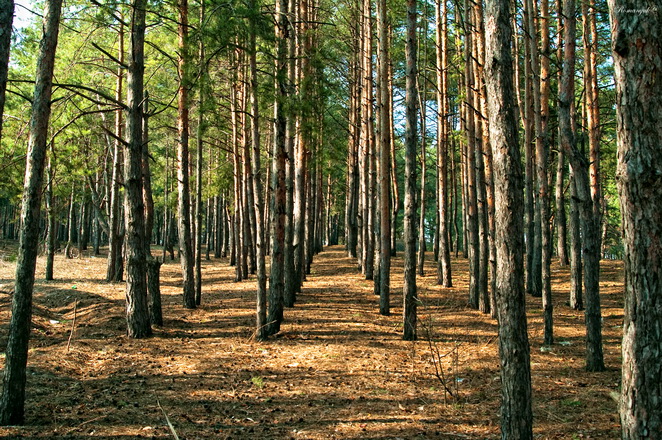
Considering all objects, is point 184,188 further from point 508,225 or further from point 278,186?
point 508,225

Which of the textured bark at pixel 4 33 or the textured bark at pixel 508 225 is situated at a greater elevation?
the textured bark at pixel 4 33

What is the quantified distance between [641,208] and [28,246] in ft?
19.0

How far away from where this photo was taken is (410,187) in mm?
9961

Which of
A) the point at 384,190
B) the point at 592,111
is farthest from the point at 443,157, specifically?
the point at 384,190

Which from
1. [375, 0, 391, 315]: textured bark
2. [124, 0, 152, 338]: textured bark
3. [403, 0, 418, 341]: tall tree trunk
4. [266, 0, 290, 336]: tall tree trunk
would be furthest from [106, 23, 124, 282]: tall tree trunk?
[403, 0, 418, 341]: tall tree trunk

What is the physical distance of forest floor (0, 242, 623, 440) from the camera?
5.54 m

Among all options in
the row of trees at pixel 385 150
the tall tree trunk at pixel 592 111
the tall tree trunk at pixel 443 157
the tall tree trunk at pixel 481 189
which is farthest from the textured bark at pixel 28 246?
the tall tree trunk at pixel 443 157

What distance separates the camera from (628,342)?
11.2 feet

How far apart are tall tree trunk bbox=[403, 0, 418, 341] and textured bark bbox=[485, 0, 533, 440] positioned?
4919 mm

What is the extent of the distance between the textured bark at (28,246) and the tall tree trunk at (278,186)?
4282 millimetres

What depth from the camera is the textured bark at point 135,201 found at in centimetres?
933

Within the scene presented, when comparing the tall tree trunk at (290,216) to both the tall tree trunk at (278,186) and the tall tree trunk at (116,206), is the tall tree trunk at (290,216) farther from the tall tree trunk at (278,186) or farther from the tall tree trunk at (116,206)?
the tall tree trunk at (116,206)

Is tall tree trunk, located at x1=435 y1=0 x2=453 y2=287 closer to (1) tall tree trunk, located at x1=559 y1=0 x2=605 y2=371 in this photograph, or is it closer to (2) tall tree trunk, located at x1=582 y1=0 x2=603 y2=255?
(2) tall tree trunk, located at x1=582 y1=0 x2=603 y2=255

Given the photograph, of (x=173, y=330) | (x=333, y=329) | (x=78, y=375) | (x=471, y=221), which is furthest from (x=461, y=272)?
(x=78, y=375)
